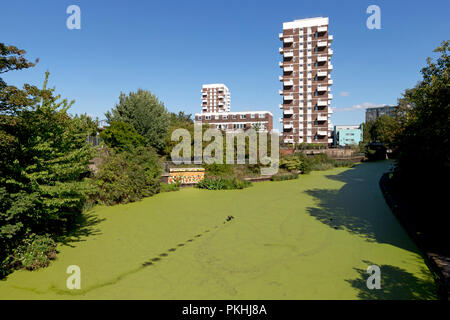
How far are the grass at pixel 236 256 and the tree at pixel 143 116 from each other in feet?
49.7

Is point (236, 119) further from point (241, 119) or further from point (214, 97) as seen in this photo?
point (214, 97)

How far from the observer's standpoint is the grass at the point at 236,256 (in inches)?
169

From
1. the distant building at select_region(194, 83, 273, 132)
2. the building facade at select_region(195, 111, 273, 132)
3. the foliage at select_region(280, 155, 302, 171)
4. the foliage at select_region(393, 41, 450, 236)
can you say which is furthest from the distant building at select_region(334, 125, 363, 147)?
the foliage at select_region(393, 41, 450, 236)

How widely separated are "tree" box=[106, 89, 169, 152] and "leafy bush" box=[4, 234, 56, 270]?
747 inches

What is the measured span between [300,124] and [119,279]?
5119 centimetres

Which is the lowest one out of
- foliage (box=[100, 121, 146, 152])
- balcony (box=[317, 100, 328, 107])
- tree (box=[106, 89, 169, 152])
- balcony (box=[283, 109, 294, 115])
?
foliage (box=[100, 121, 146, 152])

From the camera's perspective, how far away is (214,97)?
99.5 m

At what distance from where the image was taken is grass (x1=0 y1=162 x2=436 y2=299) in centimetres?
430

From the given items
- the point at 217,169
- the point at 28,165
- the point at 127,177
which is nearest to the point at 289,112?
the point at 217,169

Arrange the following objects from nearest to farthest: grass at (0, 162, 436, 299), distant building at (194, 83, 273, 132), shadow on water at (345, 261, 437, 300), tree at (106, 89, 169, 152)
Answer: shadow on water at (345, 261, 437, 300) → grass at (0, 162, 436, 299) → tree at (106, 89, 169, 152) → distant building at (194, 83, 273, 132)

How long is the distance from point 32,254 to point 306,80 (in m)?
53.2

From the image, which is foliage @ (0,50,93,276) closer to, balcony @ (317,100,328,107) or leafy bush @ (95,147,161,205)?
leafy bush @ (95,147,161,205)

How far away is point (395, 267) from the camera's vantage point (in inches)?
198
